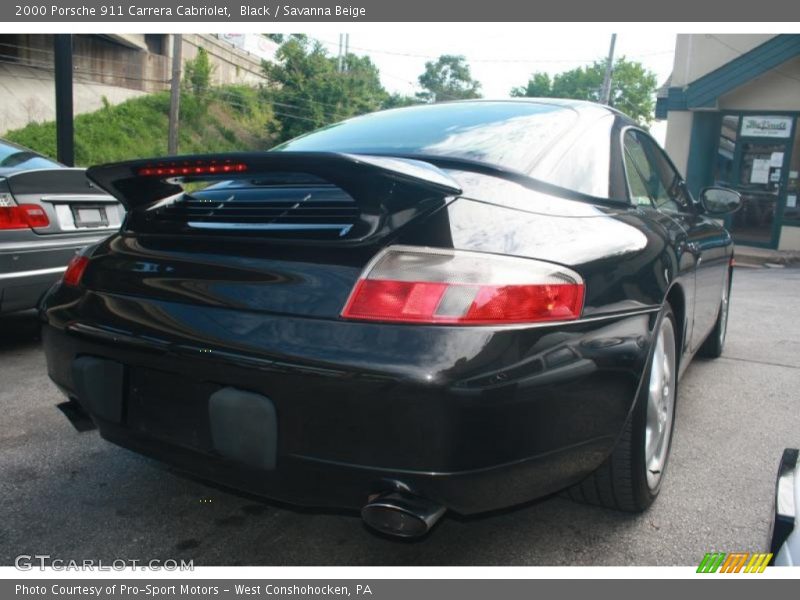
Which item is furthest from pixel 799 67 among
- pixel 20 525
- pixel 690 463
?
pixel 20 525

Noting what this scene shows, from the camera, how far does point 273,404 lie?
1606 millimetres

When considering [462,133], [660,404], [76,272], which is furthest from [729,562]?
[76,272]

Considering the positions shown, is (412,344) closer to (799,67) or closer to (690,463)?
(690,463)

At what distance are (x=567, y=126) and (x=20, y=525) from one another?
2276mm

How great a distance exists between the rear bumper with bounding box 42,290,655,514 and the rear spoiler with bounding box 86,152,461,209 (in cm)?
36

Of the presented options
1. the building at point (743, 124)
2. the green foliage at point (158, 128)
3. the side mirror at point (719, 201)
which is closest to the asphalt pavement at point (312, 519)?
the side mirror at point (719, 201)

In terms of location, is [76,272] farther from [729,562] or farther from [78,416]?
[729,562]

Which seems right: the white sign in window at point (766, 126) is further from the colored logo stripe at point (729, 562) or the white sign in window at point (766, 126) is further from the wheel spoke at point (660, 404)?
the colored logo stripe at point (729, 562)

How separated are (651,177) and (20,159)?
3.90 meters

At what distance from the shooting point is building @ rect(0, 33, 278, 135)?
26.9 metres

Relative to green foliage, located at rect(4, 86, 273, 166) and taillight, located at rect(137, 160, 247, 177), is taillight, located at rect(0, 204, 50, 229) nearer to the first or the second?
taillight, located at rect(137, 160, 247, 177)

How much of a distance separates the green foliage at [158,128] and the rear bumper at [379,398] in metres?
21.6

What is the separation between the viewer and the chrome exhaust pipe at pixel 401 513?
5.11ft

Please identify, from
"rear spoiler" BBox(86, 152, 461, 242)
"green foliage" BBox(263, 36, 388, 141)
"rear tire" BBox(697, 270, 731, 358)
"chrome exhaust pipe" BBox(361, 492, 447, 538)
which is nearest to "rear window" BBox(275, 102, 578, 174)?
"rear spoiler" BBox(86, 152, 461, 242)
